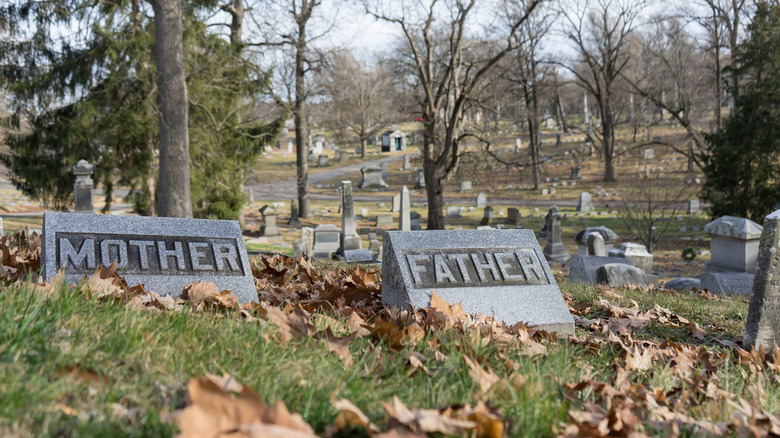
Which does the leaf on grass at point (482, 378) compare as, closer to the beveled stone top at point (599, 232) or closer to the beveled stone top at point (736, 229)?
the beveled stone top at point (736, 229)

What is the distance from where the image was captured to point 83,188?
57.5 feet

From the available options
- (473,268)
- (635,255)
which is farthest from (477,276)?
(635,255)

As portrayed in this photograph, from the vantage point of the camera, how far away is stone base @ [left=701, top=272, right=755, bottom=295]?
10672mm

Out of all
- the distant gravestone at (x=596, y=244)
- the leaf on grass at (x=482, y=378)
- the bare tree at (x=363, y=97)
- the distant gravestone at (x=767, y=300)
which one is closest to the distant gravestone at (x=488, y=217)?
the distant gravestone at (x=596, y=244)

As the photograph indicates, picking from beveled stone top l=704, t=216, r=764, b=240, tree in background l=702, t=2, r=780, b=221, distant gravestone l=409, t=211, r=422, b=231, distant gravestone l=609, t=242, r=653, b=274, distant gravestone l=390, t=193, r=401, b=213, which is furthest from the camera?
distant gravestone l=390, t=193, r=401, b=213

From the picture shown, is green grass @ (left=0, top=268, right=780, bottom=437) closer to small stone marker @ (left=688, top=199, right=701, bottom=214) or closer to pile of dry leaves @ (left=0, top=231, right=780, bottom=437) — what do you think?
pile of dry leaves @ (left=0, top=231, right=780, bottom=437)

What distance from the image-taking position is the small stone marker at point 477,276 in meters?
4.53

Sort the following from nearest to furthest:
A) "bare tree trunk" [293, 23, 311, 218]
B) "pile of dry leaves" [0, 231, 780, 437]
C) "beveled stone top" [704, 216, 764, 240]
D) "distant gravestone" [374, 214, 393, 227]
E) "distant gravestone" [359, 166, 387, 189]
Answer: "pile of dry leaves" [0, 231, 780, 437] → "beveled stone top" [704, 216, 764, 240] → "bare tree trunk" [293, 23, 311, 218] → "distant gravestone" [374, 214, 393, 227] → "distant gravestone" [359, 166, 387, 189]

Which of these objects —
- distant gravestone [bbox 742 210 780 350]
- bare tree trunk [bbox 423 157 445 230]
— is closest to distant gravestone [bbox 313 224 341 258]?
bare tree trunk [bbox 423 157 445 230]

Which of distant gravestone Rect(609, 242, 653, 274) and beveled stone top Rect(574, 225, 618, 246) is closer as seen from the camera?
distant gravestone Rect(609, 242, 653, 274)

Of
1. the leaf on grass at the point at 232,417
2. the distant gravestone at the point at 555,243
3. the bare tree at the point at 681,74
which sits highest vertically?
the bare tree at the point at 681,74

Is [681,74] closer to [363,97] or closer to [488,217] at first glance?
[488,217]

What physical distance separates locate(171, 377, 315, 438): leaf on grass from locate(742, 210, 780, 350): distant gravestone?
4533mm

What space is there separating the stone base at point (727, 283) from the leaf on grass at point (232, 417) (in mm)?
10699
